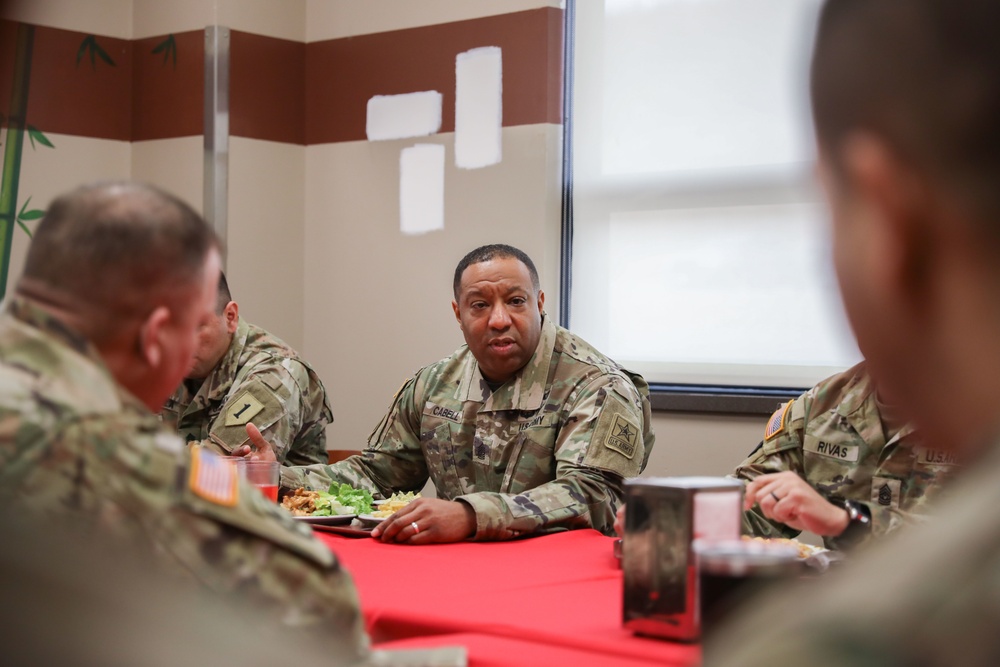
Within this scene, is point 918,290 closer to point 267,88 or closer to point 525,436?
point 525,436

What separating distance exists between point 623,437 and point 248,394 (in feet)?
4.07

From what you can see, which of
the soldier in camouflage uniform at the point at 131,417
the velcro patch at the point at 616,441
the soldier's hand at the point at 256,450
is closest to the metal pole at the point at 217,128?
the soldier's hand at the point at 256,450

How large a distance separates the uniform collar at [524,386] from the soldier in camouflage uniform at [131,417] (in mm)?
1944

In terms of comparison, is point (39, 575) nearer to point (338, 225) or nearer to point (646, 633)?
point (646, 633)

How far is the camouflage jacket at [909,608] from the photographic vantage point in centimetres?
49

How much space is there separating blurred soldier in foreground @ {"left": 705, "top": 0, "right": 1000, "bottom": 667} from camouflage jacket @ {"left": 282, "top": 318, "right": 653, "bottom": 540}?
2094 millimetres

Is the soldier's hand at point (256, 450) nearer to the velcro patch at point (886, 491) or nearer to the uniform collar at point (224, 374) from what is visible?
the uniform collar at point (224, 374)

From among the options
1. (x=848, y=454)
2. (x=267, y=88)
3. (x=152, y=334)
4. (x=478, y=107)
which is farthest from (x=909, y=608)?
(x=267, y=88)

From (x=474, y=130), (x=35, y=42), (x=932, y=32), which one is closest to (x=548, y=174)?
(x=474, y=130)

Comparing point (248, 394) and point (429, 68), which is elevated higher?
point (429, 68)

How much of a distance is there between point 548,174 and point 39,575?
371cm

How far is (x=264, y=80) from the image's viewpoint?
16.8 ft

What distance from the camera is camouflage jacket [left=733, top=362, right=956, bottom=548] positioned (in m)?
2.59

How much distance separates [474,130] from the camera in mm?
4770
